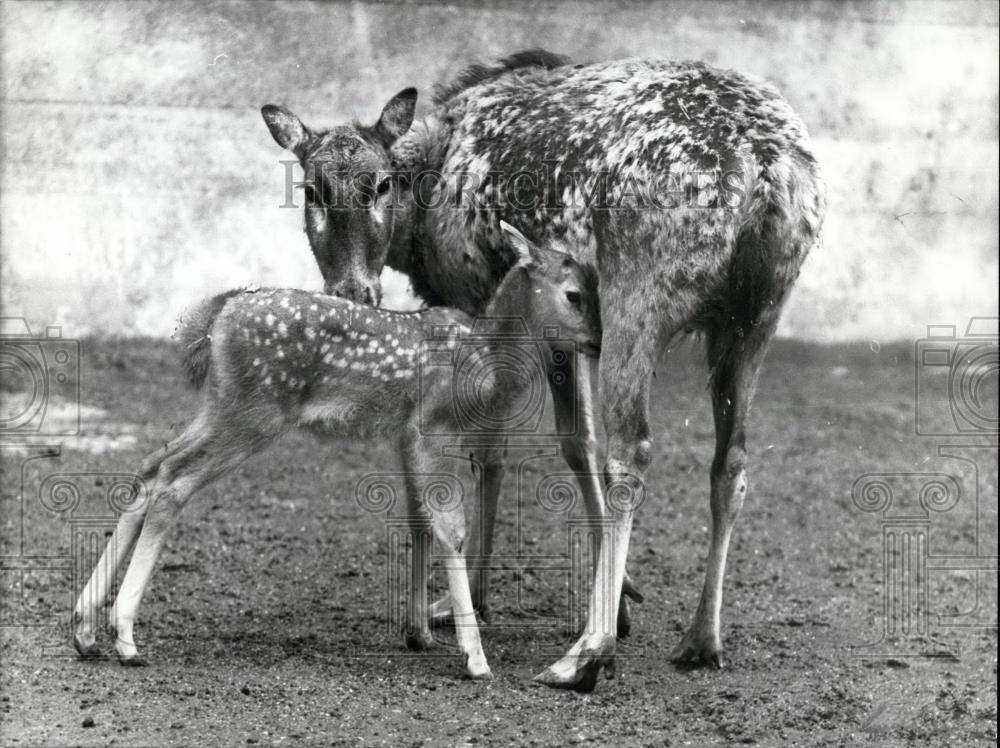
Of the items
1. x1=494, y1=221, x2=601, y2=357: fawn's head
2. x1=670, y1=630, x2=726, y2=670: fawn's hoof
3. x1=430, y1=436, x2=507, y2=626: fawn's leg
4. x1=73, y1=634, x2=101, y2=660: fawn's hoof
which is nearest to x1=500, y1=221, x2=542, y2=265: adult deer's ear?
x1=494, y1=221, x2=601, y2=357: fawn's head

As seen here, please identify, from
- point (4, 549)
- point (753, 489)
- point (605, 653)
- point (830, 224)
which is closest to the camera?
point (605, 653)

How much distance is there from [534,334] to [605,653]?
137cm

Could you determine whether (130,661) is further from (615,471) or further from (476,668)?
(615,471)

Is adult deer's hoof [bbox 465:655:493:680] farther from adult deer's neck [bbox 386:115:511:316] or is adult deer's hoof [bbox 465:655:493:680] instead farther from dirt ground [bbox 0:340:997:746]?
adult deer's neck [bbox 386:115:511:316]

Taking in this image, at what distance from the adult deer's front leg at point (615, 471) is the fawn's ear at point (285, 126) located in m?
1.83

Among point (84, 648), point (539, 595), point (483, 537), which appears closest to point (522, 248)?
point (483, 537)

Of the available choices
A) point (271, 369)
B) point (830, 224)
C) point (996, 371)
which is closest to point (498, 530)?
point (271, 369)

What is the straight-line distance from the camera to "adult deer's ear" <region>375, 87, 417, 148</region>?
6.88 m

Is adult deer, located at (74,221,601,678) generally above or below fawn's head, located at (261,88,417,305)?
below

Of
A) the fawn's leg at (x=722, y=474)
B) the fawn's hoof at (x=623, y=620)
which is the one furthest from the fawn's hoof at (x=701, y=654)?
the fawn's hoof at (x=623, y=620)

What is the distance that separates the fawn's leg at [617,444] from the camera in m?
5.84

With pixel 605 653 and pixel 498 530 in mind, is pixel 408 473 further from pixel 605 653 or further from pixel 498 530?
pixel 498 530

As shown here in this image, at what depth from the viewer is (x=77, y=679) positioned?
5.47 metres

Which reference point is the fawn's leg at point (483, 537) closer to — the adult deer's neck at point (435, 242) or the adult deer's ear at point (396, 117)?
the adult deer's neck at point (435, 242)
